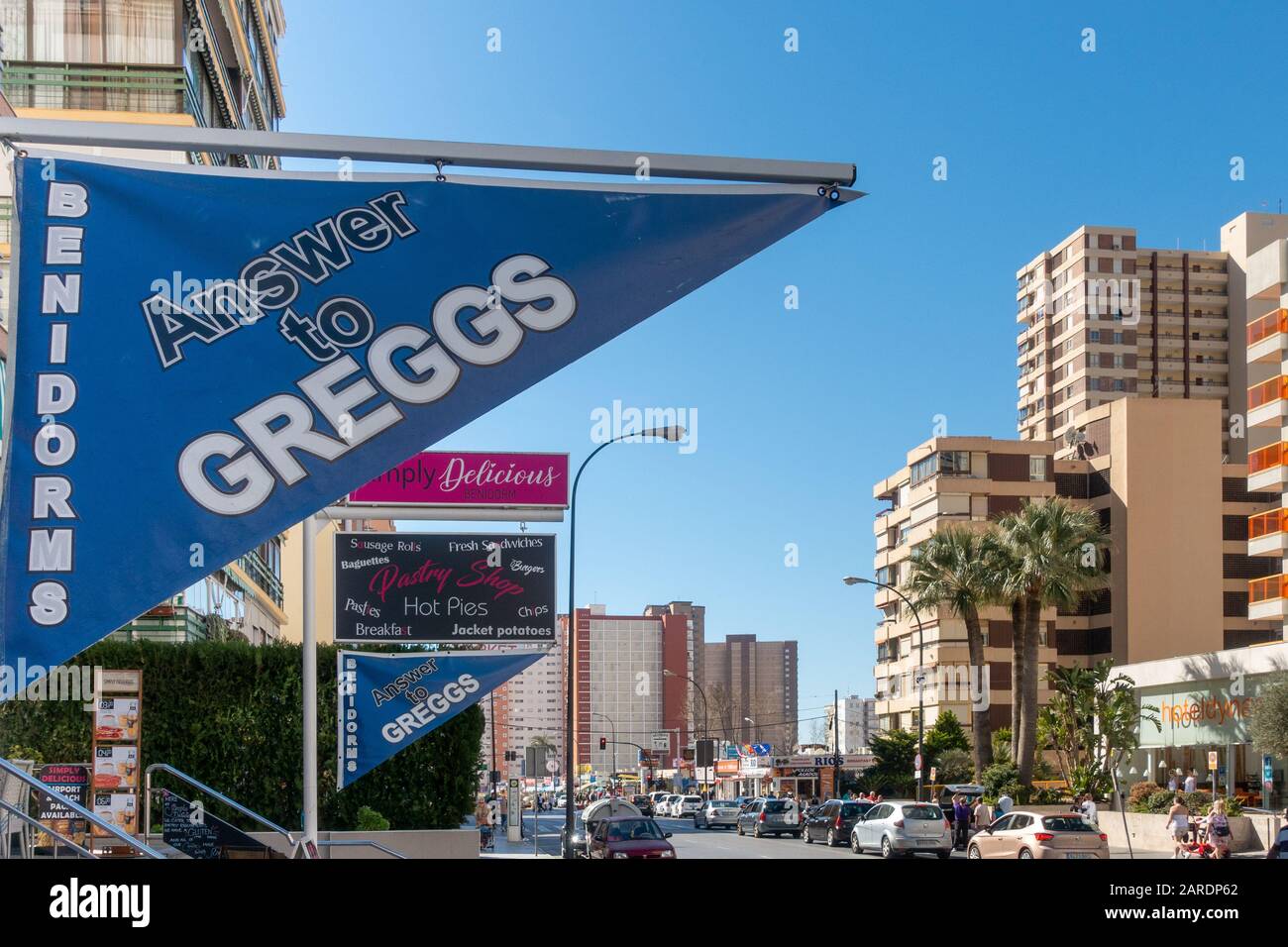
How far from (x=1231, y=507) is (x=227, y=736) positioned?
83.6 meters

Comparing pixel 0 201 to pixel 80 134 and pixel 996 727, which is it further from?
pixel 996 727

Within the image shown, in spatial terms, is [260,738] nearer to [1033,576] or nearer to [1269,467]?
[1033,576]

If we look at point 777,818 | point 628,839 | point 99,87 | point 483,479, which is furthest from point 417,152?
point 777,818

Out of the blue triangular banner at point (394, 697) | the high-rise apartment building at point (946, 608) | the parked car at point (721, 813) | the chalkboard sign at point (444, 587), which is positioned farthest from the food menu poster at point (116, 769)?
the high-rise apartment building at point (946, 608)

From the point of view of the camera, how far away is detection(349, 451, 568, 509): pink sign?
27828 millimetres

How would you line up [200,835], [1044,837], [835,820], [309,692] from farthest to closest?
[835,820] < [1044,837] < [309,692] < [200,835]

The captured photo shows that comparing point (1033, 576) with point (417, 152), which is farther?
point (1033, 576)

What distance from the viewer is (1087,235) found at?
119688 millimetres

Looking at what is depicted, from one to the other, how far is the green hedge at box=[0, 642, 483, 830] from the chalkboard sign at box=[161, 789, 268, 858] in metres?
14.5

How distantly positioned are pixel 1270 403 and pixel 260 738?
54.2 metres

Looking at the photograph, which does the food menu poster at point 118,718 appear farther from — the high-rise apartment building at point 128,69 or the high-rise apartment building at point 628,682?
the high-rise apartment building at point 628,682

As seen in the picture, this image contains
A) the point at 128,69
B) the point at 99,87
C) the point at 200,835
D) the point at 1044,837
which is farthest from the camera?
the point at 128,69

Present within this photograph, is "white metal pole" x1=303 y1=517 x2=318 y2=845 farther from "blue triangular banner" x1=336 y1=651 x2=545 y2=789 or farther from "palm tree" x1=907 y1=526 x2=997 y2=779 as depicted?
"palm tree" x1=907 y1=526 x2=997 y2=779

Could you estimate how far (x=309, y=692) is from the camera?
15625mm
